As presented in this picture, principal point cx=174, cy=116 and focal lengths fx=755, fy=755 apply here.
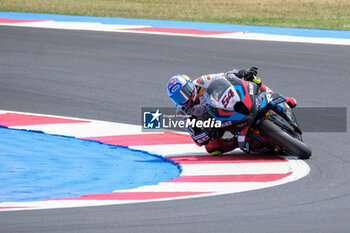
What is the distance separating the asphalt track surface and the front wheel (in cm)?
16

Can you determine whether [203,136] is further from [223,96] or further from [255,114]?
[255,114]

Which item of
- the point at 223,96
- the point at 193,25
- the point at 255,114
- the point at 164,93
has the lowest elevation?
the point at 164,93

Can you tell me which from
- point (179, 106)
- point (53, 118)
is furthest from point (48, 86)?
point (179, 106)

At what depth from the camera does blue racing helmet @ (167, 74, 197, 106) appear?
26.8 ft

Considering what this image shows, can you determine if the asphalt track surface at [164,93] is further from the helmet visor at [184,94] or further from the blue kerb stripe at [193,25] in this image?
the blue kerb stripe at [193,25]

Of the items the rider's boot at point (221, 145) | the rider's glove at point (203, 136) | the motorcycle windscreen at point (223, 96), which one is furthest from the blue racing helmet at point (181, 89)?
the rider's boot at point (221, 145)

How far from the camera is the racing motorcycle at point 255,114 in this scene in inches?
322

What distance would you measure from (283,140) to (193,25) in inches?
447

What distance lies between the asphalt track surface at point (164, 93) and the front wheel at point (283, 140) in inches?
6.2

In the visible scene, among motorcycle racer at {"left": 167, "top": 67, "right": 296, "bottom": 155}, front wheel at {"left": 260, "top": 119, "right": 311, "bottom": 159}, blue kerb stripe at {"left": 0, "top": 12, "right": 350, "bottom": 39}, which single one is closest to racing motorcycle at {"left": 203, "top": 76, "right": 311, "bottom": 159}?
front wheel at {"left": 260, "top": 119, "right": 311, "bottom": 159}

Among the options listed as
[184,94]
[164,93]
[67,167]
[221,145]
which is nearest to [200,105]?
[184,94]

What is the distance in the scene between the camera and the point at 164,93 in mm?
12391

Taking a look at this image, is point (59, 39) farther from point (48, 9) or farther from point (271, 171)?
point (271, 171)

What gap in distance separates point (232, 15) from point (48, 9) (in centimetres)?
572
